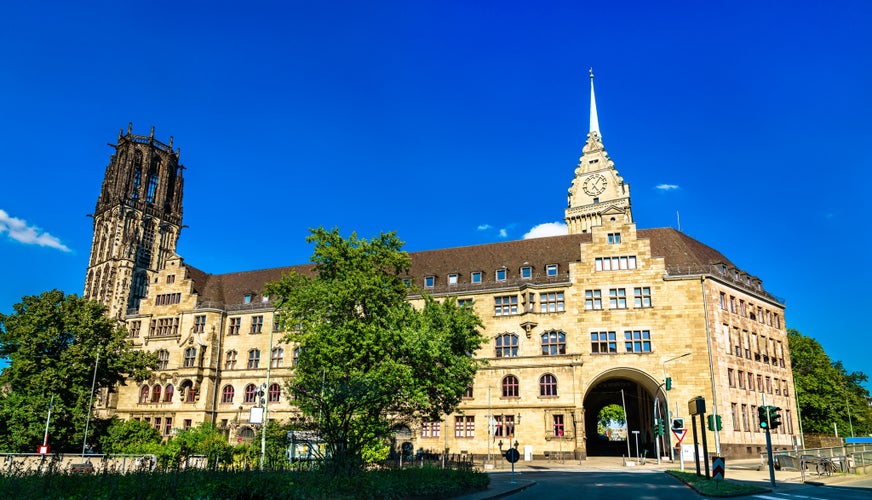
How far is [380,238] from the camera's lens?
3600 cm

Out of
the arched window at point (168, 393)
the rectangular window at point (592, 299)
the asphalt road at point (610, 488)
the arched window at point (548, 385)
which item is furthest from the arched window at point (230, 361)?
the asphalt road at point (610, 488)

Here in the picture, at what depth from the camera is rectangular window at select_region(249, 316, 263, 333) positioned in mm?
60438

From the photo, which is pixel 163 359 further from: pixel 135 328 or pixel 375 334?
pixel 375 334

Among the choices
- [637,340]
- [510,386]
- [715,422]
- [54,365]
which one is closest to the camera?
[715,422]

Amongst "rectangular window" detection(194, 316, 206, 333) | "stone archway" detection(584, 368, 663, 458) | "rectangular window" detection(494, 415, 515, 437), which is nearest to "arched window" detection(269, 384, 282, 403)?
"rectangular window" detection(194, 316, 206, 333)

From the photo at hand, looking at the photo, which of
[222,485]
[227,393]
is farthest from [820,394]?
[222,485]

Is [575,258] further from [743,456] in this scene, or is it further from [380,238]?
[380,238]

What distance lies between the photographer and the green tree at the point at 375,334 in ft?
94.1

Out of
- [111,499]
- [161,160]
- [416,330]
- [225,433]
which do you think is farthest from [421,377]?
[161,160]

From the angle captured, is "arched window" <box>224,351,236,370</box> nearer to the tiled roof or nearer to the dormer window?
the tiled roof

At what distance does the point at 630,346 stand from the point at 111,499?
43641 millimetres

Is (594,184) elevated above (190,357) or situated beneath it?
elevated above

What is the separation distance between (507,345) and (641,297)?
11425 millimetres

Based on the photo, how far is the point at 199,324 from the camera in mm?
61375
